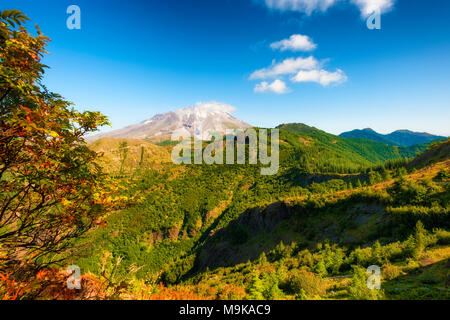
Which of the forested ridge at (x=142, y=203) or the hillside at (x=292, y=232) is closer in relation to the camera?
the forested ridge at (x=142, y=203)

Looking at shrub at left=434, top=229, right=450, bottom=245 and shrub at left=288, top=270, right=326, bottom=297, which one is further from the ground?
shrub at left=434, top=229, right=450, bottom=245

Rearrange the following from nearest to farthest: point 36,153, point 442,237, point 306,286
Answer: point 36,153 < point 306,286 < point 442,237

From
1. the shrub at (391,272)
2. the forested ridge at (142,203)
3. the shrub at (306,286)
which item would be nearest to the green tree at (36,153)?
the forested ridge at (142,203)

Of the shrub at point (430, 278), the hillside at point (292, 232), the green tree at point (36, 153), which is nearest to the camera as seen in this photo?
the green tree at point (36, 153)

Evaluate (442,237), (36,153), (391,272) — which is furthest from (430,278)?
(36,153)

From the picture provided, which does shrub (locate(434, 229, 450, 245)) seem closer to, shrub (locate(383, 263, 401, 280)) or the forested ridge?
the forested ridge

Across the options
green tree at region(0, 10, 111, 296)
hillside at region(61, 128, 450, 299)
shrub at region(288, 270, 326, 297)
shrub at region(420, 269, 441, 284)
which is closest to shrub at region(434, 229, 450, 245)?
hillside at region(61, 128, 450, 299)

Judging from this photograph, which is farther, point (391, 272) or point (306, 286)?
point (391, 272)

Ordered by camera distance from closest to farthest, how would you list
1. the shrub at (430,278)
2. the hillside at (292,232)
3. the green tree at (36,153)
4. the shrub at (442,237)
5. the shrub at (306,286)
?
the green tree at (36,153) < the shrub at (430,278) < the shrub at (306,286) < the hillside at (292,232) < the shrub at (442,237)

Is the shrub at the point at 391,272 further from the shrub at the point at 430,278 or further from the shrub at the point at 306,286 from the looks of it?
the shrub at the point at 306,286

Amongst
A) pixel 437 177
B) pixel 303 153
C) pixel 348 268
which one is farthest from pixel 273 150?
pixel 348 268

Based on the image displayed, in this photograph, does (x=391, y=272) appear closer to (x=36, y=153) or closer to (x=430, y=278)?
(x=430, y=278)

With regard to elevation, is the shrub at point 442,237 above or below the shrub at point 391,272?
above

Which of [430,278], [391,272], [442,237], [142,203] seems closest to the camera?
[430,278]
